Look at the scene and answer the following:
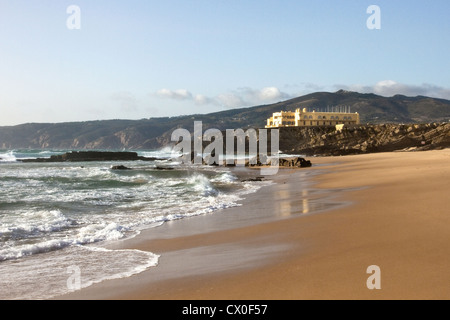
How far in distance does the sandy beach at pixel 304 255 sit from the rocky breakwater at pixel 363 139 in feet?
129

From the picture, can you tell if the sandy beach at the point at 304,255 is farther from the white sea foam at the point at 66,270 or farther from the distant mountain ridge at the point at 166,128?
the distant mountain ridge at the point at 166,128

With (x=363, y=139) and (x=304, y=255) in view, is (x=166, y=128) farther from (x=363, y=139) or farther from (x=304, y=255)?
(x=304, y=255)

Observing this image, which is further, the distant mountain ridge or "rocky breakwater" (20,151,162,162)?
the distant mountain ridge

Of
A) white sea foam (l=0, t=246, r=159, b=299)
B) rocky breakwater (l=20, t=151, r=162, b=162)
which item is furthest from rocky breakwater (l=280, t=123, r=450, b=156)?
white sea foam (l=0, t=246, r=159, b=299)

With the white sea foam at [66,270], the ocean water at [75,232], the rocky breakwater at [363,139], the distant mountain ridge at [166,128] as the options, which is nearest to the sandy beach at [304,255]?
the white sea foam at [66,270]

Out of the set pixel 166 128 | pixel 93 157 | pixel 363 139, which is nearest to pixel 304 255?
pixel 363 139

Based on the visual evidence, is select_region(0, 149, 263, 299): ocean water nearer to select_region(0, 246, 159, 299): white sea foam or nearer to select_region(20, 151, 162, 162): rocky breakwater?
select_region(0, 246, 159, 299): white sea foam

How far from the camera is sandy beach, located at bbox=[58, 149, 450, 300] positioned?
13.5ft

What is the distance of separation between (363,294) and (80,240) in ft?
19.0

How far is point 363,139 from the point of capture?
58969 mm

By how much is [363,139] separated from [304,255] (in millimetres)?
56953

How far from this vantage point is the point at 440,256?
480cm

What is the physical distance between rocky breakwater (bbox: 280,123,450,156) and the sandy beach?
3917 centimetres
